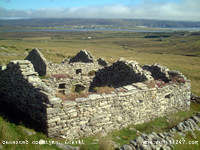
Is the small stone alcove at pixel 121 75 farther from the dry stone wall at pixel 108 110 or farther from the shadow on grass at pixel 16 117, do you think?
the shadow on grass at pixel 16 117

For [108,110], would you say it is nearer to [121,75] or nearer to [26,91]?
[26,91]

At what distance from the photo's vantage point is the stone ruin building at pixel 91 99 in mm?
8812

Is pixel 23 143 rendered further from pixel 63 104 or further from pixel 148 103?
pixel 148 103

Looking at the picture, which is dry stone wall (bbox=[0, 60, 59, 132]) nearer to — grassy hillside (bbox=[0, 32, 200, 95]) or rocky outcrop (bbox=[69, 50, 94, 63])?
rocky outcrop (bbox=[69, 50, 94, 63])

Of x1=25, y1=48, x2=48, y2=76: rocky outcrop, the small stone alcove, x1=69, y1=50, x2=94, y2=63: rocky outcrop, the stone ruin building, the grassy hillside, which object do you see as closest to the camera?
the stone ruin building

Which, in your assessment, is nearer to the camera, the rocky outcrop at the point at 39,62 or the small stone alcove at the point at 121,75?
the small stone alcove at the point at 121,75

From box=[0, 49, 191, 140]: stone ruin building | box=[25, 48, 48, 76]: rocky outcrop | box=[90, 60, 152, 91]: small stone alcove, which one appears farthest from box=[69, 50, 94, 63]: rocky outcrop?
box=[0, 49, 191, 140]: stone ruin building

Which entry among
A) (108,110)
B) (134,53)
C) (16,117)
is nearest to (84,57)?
(108,110)

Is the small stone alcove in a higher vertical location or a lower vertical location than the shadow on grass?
higher

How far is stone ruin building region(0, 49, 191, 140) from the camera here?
28.9ft

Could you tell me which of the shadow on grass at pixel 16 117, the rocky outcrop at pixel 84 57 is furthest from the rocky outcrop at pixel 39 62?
the shadow on grass at pixel 16 117

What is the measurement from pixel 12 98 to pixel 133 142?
253 inches

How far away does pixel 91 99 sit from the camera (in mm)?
9711

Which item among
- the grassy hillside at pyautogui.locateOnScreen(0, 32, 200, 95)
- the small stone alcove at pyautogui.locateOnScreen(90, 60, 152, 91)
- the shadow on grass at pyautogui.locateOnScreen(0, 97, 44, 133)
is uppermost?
the small stone alcove at pyautogui.locateOnScreen(90, 60, 152, 91)
